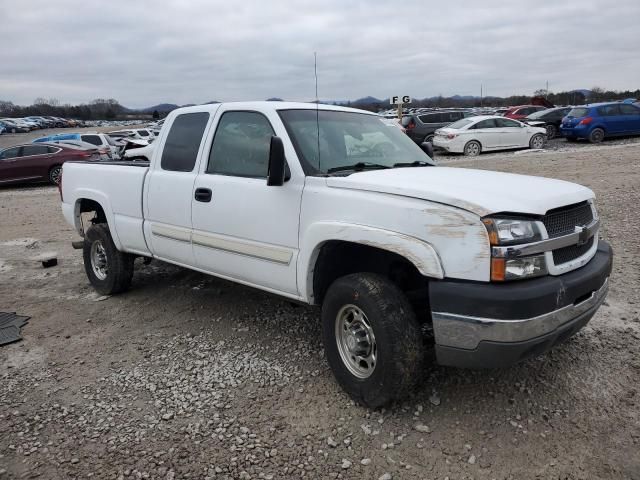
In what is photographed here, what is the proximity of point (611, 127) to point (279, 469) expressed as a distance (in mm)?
22051

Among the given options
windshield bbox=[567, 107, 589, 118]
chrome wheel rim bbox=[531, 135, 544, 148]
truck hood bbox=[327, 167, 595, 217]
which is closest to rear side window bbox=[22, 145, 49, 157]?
truck hood bbox=[327, 167, 595, 217]

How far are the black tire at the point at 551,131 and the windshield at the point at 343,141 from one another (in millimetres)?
21863

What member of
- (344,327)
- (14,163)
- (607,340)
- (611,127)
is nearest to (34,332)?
(344,327)

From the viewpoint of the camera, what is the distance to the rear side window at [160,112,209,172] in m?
4.47

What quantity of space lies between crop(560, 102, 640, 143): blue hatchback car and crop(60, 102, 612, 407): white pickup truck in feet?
62.3

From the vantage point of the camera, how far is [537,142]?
2005 cm

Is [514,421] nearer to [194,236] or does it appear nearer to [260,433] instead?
[260,433]

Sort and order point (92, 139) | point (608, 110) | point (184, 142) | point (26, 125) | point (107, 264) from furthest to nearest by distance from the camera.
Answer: point (26, 125), point (92, 139), point (608, 110), point (107, 264), point (184, 142)

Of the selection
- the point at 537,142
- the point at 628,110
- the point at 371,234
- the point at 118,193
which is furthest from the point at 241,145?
the point at 628,110

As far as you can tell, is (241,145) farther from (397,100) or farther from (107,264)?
(397,100)

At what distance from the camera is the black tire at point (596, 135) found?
66.7 feet

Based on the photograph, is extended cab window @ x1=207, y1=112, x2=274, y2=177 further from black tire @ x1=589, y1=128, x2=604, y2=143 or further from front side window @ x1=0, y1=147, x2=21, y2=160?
black tire @ x1=589, y1=128, x2=604, y2=143

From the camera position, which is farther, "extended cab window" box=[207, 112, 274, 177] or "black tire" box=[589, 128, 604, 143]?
"black tire" box=[589, 128, 604, 143]

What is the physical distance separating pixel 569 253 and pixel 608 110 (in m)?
20.9
